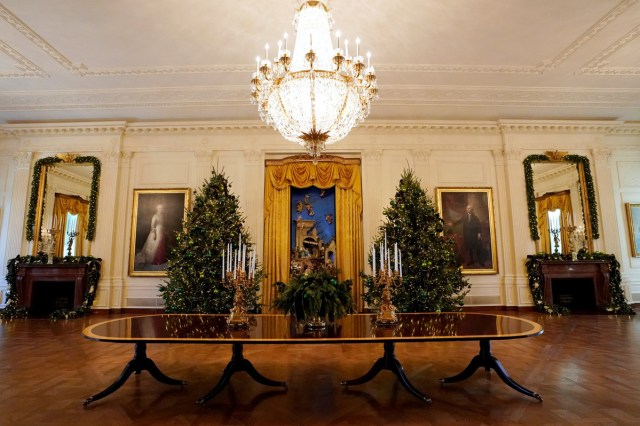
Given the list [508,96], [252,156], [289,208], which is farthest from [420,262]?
[252,156]

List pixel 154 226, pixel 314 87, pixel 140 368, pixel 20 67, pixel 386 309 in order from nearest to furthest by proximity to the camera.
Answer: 1. pixel 140 368
2. pixel 386 309
3. pixel 314 87
4. pixel 20 67
5. pixel 154 226

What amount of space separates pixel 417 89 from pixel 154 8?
5196 millimetres

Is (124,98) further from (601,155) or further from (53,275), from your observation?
(601,155)

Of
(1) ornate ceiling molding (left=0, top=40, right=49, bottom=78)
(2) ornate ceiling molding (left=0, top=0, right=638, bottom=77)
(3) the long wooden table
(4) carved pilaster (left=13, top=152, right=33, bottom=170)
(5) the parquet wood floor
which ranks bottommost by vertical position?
(5) the parquet wood floor

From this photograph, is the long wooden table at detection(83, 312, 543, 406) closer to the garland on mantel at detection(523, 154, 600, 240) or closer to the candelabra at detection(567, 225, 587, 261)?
the garland on mantel at detection(523, 154, 600, 240)

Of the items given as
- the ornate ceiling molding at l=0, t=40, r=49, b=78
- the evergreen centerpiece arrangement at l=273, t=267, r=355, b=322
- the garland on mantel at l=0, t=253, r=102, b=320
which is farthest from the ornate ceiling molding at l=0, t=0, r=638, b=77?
the evergreen centerpiece arrangement at l=273, t=267, r=355, b=322

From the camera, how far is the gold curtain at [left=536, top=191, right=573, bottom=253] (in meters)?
8.84

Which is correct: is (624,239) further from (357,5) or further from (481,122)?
(357,5)

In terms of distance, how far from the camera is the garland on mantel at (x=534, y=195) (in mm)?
8734

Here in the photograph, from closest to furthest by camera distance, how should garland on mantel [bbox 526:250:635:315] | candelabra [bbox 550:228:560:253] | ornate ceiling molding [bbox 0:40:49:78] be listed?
1. ornate ceiling molding [bbox 0:40:49:78]
2. garland on mantel [bbox 526:250:635:315]
3. candelabra [bbox 550:228:560:253]

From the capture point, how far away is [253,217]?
8.81 meters

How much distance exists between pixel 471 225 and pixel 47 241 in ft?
33.2

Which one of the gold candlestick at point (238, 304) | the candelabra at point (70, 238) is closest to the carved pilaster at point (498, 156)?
the gold candlestick at point (238, 304)

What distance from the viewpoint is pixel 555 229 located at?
8883 millimetres
